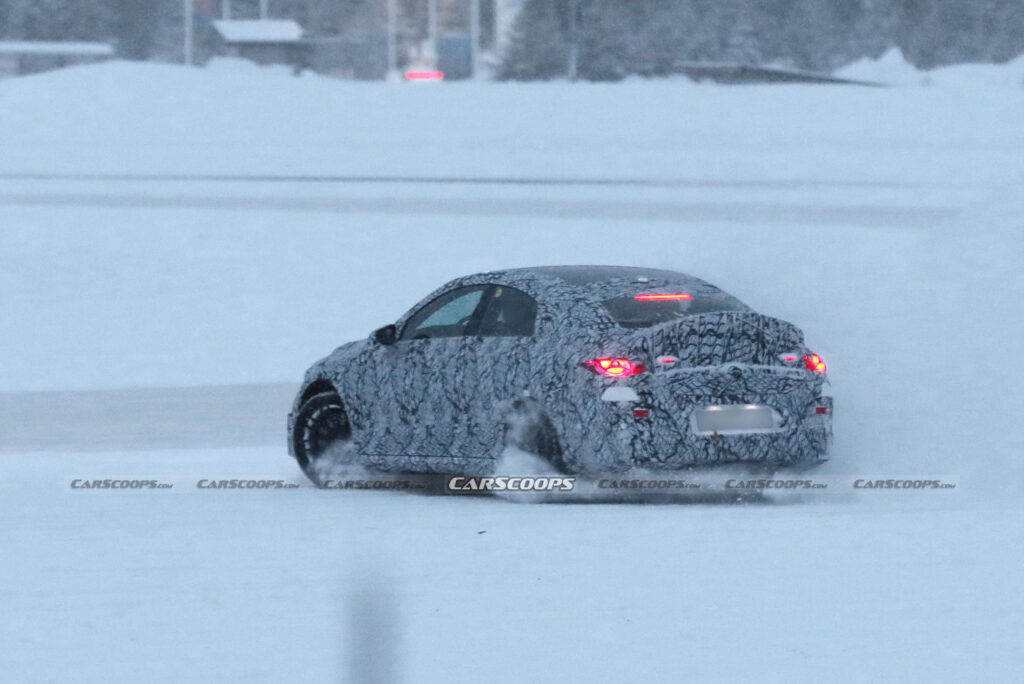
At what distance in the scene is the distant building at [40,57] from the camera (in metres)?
59.3

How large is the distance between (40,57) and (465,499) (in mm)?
Answer: 53879

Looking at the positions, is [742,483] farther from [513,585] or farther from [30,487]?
[30,487]

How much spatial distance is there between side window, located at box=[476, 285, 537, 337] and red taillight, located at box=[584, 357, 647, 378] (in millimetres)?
678

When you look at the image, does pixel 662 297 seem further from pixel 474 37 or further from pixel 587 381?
pixel 474 37

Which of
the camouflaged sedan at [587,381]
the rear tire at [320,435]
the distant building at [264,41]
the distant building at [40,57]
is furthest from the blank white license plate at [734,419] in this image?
the distant building at [264,41]

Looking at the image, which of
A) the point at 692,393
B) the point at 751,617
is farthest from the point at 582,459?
the point at 751,617

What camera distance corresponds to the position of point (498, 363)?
9.74m

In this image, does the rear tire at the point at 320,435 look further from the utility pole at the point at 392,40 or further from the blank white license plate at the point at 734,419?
the utility pole at the point at 392,40

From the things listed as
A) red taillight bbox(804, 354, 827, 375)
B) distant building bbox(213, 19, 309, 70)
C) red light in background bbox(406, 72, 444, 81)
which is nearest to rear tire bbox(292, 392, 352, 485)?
red taillight bbox(804, 354, 827, 375)

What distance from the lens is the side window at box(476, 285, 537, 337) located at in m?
9.80

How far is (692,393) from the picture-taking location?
29.8 feet

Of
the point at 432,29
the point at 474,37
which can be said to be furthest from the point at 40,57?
the point at 474,37

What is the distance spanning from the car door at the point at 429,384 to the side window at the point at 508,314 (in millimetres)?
75

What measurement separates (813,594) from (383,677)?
11.9 ft
